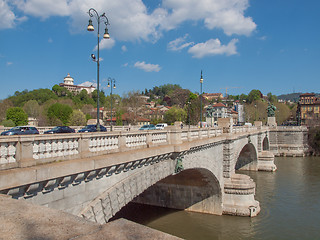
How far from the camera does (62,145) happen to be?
698 centimetres

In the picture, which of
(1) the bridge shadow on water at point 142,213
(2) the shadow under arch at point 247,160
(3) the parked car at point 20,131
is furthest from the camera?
(2) the shadow under arch at point 247,160

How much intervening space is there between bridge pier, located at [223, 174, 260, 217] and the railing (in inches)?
487

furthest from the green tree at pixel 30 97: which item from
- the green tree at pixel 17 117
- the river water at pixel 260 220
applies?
the river water at pixel 260 220

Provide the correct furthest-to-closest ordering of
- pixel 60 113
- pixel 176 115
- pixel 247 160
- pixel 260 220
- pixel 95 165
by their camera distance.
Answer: pixel 176 115, pixel 60 113, pixel 247 160, pixel 260 220, pixel 95 165

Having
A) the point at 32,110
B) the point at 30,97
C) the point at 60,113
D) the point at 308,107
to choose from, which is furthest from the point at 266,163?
the point at 30,97

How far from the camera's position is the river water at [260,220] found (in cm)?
1879

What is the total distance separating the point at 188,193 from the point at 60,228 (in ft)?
68.0

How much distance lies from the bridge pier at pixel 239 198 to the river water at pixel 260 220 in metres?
0.54

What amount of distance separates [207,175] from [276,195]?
11450 millimetres

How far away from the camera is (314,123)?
6525 cm

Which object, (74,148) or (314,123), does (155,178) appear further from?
(314,123)

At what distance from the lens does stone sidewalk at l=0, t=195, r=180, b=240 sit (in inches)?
111

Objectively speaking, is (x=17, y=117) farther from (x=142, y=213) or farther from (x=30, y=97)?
(x=30, y=97)

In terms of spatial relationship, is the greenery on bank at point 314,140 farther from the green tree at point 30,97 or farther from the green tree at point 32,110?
the green tree at point 30,97
